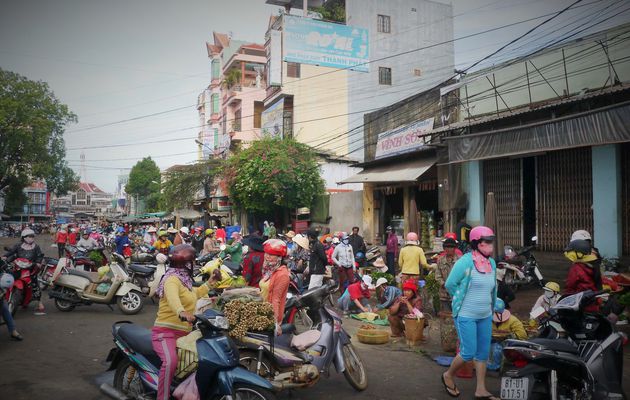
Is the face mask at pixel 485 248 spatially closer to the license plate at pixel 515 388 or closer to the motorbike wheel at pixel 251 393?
the license plate at pixel 515 388

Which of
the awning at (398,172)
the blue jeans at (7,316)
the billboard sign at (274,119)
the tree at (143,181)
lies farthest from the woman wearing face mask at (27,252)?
the tree at (143,181)

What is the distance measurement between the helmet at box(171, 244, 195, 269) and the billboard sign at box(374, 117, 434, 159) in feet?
44.8

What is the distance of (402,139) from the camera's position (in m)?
19.1

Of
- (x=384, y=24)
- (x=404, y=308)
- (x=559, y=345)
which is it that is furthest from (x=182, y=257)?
(x=384, y=24)

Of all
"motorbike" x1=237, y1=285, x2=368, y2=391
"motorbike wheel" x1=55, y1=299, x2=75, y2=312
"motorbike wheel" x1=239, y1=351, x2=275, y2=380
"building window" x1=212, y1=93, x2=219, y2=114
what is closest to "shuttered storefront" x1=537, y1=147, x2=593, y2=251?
"motorbike" x1=237, y1=285, x2=368, y2=391

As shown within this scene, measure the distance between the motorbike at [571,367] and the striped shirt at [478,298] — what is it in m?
0.52

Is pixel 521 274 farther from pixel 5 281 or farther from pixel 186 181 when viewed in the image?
pixel 186 181

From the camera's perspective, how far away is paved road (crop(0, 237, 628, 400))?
5.14 meters

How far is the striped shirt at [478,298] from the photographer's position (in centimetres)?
474

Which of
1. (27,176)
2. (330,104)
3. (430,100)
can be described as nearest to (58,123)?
(27,176)

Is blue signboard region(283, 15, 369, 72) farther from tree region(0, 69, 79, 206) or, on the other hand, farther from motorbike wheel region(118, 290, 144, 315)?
motorbike wheel region(118, 290, 144, 315)

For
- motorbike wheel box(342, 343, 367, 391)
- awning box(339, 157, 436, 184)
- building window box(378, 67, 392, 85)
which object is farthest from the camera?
building window box(378, 67, 392, 85)

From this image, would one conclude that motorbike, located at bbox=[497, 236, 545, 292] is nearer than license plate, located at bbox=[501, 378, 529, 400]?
No

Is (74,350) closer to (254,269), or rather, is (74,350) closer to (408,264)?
(254,269)
